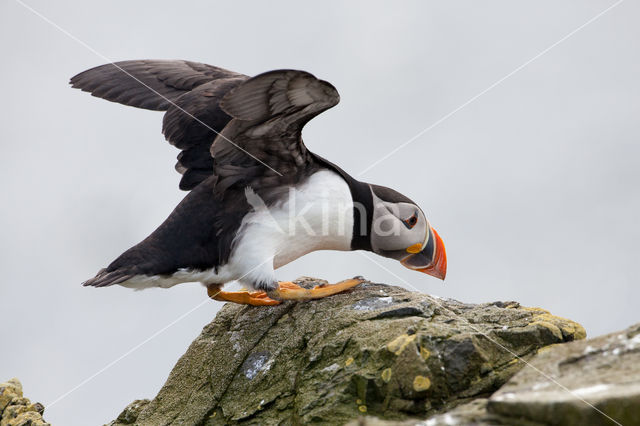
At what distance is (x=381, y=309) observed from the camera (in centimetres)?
562

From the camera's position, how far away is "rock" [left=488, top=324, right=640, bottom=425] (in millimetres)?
3039

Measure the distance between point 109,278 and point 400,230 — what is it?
286cm

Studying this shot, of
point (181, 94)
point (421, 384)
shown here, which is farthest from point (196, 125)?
point (421, 384)

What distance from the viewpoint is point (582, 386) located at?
328 cm

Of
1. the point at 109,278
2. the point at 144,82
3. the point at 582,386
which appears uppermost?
the point at 144,82

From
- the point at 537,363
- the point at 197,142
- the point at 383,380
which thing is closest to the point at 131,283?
the point at 197,142

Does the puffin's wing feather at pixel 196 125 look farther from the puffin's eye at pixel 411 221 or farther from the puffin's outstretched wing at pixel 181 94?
the puffin's eye at pixel 411 221

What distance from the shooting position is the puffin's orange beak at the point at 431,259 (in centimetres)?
721

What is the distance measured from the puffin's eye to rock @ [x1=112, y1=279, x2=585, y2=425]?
871 millimetres

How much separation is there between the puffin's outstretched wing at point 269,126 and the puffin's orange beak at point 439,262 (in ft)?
5.59

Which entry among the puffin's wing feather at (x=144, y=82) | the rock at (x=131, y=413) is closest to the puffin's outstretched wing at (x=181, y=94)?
the puffin's wing feather at (x=144, y=82)

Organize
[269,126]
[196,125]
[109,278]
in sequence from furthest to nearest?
[196,125] → [109,278] → [269,126]

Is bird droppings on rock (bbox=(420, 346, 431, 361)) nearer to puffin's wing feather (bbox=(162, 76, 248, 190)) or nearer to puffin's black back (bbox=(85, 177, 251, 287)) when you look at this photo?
puffin's black back (bbox=(85, 177, 251, 287))

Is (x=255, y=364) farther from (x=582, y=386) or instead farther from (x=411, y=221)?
(x=582, y=386)
